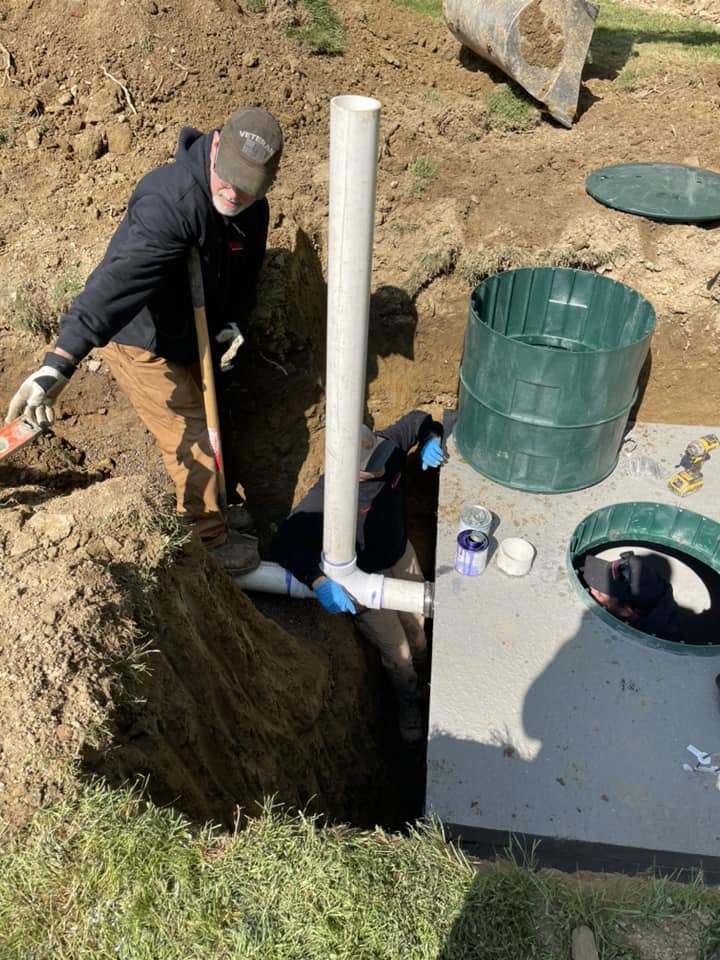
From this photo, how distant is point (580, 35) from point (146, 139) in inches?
138

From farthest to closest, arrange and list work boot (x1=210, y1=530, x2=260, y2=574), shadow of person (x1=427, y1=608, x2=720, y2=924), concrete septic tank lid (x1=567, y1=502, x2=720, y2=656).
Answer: concrete septic tank lid (x1=567, y1=502, x2=720, y2=656) → work boot (x1=210, y1=530, x2=260, y2=574) → shadow of person (x1=427, y1=608, x2=720, y2=924)

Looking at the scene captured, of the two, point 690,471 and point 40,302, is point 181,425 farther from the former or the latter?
point 690,471

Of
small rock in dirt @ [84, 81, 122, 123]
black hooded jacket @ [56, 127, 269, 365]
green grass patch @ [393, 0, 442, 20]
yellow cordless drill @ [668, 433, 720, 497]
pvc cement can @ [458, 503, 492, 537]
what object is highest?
green grass patch @ [393, 0, 442, 20]

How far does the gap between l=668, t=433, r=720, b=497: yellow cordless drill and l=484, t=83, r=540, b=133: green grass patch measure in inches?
122

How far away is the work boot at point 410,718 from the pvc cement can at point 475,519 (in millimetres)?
1316

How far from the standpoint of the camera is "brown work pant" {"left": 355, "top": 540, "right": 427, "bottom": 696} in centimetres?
418

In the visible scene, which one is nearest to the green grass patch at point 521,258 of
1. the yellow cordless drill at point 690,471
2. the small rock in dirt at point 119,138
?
the yellow cordless drill at point 690,471

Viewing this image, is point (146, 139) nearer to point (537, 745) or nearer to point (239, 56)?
point (239, 56)

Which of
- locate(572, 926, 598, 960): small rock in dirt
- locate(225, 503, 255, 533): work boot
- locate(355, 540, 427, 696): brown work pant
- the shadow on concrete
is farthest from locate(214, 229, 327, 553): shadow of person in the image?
locate(572, 926, 598, 960): small rock in dirt

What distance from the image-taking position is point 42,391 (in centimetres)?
273

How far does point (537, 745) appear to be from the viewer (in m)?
3.07

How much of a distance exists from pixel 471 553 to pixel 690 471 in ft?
5.43

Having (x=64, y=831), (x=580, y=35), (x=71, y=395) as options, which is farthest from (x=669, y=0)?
(x=64, y=831)

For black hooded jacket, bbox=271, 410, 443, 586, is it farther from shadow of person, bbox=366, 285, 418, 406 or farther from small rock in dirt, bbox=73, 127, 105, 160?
small rock in dirt, bbox=73, 127, 105, 160
